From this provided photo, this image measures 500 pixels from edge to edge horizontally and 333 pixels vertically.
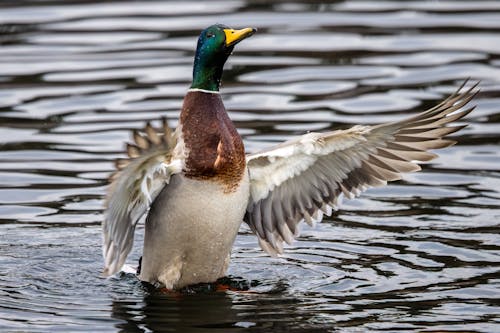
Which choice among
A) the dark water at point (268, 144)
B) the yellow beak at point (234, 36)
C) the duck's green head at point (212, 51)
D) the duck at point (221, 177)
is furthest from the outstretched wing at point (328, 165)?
the yellow beak at point (234, 36)

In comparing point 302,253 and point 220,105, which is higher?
point 220,105

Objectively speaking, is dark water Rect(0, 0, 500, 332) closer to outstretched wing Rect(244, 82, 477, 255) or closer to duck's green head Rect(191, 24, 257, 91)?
outstretched wing Rect(244, 82, 477, 255)

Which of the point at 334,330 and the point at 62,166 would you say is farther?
the point at 62,166

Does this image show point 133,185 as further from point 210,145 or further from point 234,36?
point 234,36

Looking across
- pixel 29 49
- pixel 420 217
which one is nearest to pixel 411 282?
pixel 420 217

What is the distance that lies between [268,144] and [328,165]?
3.14m

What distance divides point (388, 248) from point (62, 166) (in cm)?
349

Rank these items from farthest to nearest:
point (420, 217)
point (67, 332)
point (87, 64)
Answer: point (87, 64)
point (420, 217)
point (67, 332)

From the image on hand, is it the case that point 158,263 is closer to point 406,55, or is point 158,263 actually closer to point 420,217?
point 420,217

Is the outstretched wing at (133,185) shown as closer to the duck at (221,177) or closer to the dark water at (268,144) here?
the duck at (221,177)

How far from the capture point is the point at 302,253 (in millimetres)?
9602

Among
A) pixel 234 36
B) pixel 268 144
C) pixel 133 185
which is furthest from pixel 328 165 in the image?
pixel 268 144

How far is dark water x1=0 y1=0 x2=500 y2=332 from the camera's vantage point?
26.9 feet

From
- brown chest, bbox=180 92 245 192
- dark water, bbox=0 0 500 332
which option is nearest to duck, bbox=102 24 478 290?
brown chest, bbox=180 92 245 192
